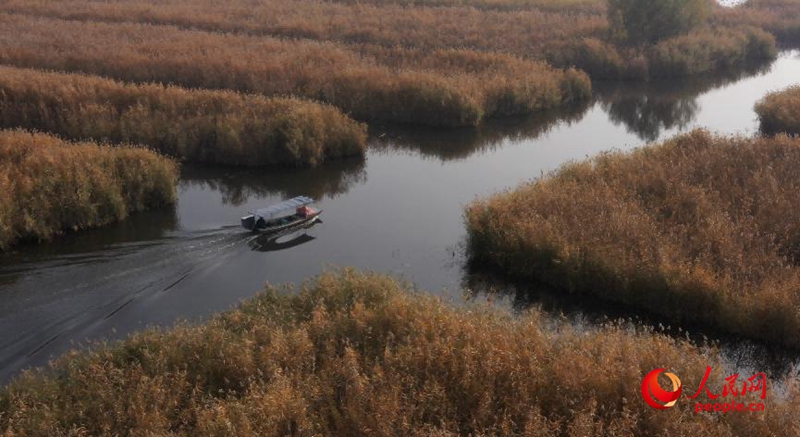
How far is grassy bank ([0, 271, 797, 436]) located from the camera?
10.1m

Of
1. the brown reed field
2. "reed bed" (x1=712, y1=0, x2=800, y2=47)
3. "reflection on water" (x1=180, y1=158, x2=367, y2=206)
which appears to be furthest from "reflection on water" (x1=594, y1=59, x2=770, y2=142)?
"reflection on water" (x1=180, y1=158, x2=367, y2=206)

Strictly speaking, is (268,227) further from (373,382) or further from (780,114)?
(780,114)

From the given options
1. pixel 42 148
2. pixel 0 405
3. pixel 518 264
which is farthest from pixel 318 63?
pixel 0 405

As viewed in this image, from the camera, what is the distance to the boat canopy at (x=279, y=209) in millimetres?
18500

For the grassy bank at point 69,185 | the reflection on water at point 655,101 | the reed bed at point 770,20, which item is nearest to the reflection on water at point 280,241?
the grassy bank at point 69,185

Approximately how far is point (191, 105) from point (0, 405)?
16.5 m

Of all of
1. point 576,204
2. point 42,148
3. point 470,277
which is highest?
point 42,148

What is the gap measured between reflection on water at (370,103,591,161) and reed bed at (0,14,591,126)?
618 mm

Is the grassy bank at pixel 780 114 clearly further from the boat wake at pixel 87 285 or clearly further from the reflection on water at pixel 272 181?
the boat wake at pixel 87 285

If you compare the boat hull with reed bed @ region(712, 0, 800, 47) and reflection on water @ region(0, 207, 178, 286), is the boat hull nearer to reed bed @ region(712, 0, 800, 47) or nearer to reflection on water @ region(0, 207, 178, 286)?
reflection on water @ region(0, 207, 178, 286)

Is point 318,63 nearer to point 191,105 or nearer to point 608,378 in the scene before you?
point 191,105

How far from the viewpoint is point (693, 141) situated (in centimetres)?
2292

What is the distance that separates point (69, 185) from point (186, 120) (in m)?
6.69

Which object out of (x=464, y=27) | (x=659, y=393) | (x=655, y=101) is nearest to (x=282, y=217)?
(x=659, y=393)
